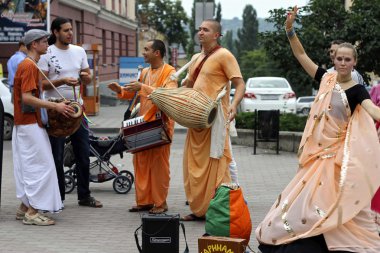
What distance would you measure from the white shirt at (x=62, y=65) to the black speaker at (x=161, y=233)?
2562mm

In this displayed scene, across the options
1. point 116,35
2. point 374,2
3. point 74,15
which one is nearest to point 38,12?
point 74,15

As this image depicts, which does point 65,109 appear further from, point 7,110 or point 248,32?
point 248,32

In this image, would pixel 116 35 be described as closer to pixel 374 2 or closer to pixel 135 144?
pixel 374 2

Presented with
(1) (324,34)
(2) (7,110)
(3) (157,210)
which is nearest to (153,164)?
(3) (157,210)

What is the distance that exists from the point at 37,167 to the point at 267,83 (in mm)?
19376

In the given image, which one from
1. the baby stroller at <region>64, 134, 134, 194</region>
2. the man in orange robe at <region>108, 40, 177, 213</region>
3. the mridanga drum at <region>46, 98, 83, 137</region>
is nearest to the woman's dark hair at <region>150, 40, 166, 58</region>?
the man in orange robe at <region>108, 40, 177, 213</region>

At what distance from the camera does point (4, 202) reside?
30.3 feet

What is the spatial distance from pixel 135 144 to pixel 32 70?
1.36 meters

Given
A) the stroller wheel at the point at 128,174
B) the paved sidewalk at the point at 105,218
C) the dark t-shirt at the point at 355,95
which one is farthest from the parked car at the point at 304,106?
the dark t-shirt at the point at 355,95

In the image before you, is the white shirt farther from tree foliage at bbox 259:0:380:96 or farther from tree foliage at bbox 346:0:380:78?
tree foliage at bbox 346:0:380:78

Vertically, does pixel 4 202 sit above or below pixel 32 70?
below

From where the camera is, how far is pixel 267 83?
2669 centimetres

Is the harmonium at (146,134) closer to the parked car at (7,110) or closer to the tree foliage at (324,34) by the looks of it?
the tree foliage at (324,34)

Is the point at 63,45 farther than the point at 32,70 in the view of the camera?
Yes
